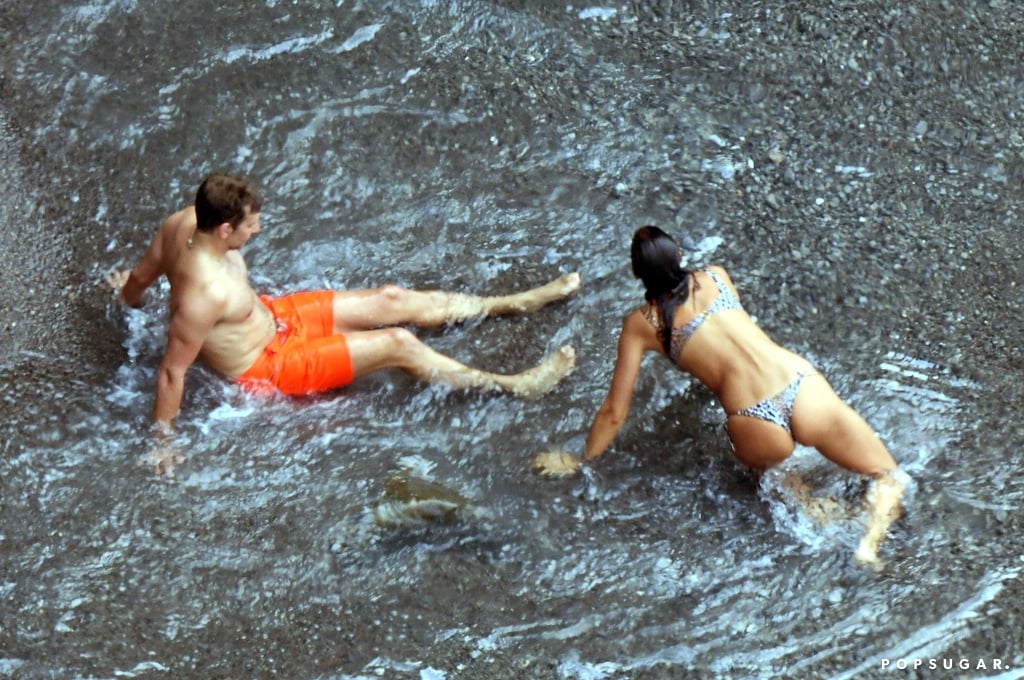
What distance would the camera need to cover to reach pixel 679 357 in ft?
14.3

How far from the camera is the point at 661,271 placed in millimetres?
4090

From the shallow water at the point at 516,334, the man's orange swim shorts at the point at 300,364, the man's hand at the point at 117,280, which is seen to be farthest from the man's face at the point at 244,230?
the man's hand at the point at 117,280

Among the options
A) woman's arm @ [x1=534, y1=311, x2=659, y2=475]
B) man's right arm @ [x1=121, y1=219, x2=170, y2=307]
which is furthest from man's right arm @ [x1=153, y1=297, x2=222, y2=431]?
woman's arm @ [x1=534, y1=311, x2=659, y2=475]

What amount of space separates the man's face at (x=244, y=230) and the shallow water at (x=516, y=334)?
84 centimetres

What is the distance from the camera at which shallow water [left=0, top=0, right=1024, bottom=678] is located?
14.0ft

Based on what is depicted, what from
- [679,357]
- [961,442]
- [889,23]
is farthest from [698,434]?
[889,23]

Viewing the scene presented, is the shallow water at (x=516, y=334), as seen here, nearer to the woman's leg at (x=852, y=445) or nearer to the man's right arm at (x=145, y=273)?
the woman's leg at (x=852, y=445)

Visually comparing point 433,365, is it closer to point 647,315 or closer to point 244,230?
point 244,230

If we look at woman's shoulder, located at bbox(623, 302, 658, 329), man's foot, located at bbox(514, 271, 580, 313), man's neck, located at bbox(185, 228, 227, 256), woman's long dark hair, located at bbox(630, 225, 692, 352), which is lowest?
man's foot, located at bbox(514, 271, 580, 313)

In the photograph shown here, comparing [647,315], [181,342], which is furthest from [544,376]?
[181,342]

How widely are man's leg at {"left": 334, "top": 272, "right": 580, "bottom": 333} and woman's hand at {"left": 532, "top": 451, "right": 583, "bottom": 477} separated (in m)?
0.97

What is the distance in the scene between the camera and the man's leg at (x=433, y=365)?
16.5 feet

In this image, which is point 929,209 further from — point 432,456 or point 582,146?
point 432,456

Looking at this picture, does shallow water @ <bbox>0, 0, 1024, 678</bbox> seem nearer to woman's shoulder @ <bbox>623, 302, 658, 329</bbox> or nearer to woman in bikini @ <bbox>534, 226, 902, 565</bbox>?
woman in bikini @ <bbox>534, 226, 902, 565</bbox>
